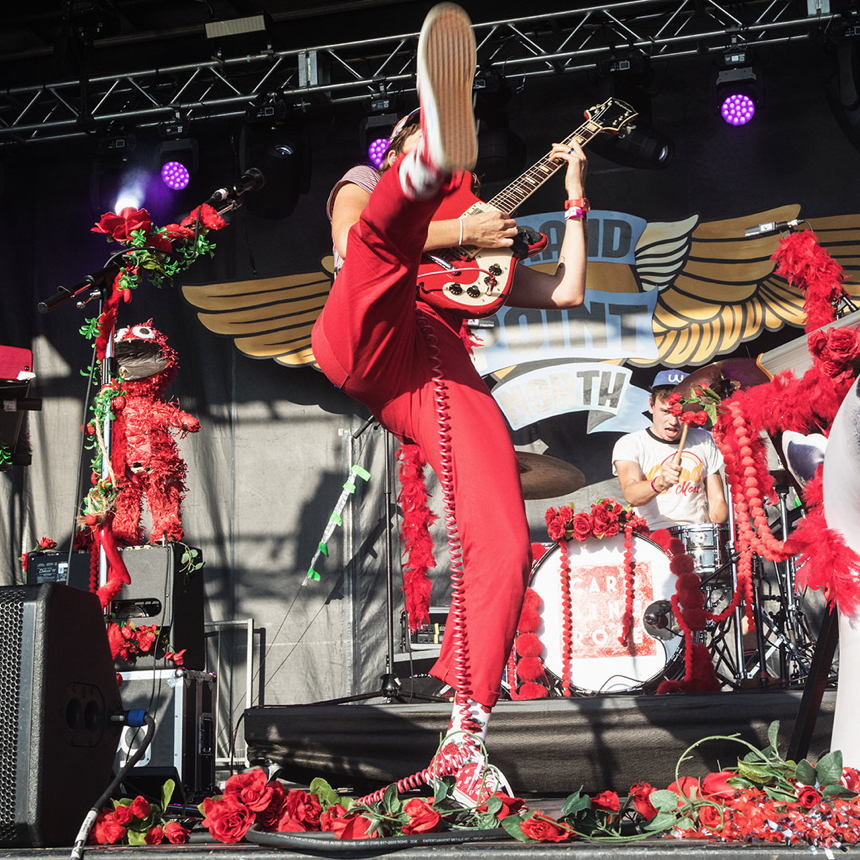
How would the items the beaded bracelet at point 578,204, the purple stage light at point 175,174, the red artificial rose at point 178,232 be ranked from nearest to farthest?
the beaded bracelet at point 578,204, the red artificial rose at point 178,232, the purple stage light at point 175,174

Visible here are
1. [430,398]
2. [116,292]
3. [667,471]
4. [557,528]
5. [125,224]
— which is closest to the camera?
[430,398]

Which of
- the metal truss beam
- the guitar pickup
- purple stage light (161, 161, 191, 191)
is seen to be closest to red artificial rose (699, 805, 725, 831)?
the guitar pickup

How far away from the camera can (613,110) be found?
5121 mm

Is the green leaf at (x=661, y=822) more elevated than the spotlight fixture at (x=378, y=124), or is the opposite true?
the spotlight fixture at (x=378, y=124)

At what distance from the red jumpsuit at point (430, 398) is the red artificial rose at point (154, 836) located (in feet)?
1.85

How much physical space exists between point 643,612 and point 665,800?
9.08ft

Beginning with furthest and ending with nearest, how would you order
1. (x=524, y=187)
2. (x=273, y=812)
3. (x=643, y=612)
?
(x=643, y=612) < (x=524, y=187) < (x=273, y=812)

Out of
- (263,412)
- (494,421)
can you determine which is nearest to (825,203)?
(263,412)

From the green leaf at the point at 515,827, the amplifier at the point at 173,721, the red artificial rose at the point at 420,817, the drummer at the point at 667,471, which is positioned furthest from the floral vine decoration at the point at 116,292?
the drummer at the point at 667,471

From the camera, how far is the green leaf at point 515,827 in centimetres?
133

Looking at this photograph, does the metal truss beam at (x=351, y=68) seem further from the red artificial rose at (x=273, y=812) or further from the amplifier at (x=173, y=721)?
the red artificial rose at (x=273, y=812)

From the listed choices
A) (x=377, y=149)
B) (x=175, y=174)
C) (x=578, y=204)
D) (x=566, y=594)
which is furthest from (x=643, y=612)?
(x=175, y=174)

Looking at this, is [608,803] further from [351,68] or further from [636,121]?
[351,68]

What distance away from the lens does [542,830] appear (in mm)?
1320
